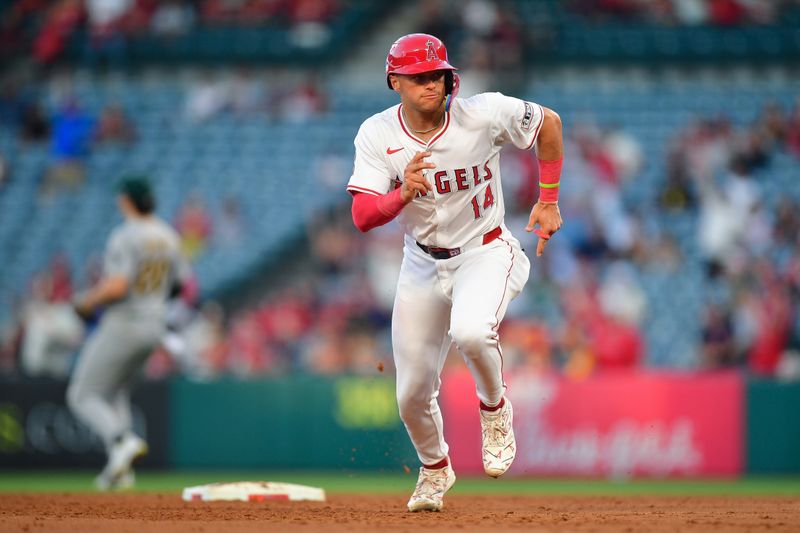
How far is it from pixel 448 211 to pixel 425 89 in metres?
0.67

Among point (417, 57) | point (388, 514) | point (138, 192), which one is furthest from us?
point (138, 192)

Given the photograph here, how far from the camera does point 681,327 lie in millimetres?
15945

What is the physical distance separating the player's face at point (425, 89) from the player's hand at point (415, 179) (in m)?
0.49

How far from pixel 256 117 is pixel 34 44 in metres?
4.40

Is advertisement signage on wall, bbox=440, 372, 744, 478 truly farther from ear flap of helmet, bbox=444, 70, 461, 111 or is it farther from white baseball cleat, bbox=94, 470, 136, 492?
ear flap of helmet, bbox=444, 70, 461, 111

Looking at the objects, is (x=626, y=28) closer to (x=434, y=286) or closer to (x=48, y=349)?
(x=48, y=349)

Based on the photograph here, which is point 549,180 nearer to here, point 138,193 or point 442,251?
point 442,251

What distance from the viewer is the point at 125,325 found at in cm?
1054

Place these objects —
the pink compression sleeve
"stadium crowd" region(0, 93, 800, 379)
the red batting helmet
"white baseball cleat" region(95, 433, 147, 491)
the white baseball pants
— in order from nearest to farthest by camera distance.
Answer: the pink compression sleeve, the red batting helmet, the white baseball pants, "white baseball cleat" region(95, 433, 147, 491), "stadium crowd" region(0, 93, 800, 379)

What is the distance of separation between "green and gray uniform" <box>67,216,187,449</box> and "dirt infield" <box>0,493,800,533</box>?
1.38 m

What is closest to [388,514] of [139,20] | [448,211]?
[448,211]

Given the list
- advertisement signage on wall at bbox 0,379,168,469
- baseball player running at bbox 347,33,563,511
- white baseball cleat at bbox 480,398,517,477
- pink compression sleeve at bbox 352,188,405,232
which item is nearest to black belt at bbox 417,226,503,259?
baseball player running at bbox 347,33,563,511

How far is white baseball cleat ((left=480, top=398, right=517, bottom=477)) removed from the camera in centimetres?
702

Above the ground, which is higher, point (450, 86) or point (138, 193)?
point (450, 86)
